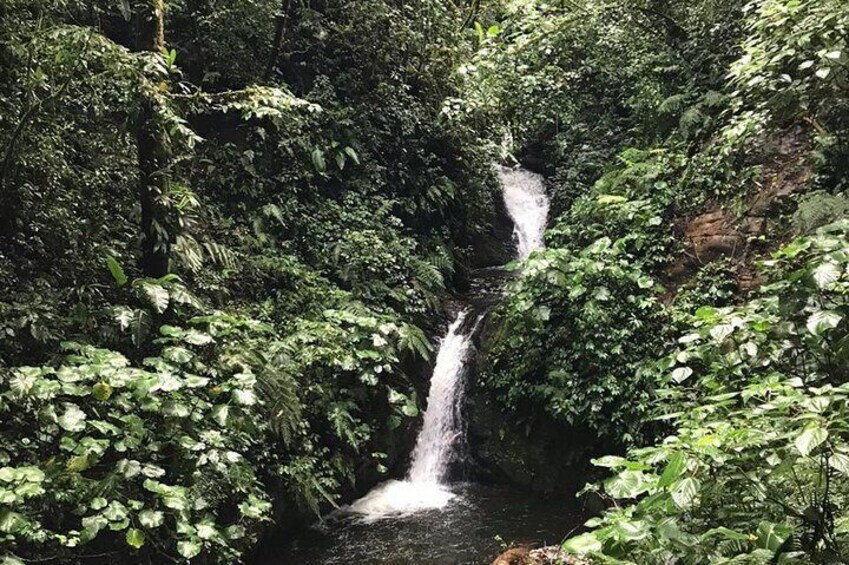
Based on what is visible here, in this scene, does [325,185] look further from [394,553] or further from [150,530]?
[150,530]

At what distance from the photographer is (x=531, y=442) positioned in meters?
8.70

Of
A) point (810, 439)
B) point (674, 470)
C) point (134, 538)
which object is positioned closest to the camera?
A: point (810, 439)

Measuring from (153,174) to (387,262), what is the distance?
4.52 m

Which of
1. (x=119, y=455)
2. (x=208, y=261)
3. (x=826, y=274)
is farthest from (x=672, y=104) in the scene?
(x=119, y=455)

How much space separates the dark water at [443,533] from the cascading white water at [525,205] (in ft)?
25.6

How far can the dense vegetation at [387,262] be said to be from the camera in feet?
11.5

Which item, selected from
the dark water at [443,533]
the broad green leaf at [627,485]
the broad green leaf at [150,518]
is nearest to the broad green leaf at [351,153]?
the dark water at [443,533]

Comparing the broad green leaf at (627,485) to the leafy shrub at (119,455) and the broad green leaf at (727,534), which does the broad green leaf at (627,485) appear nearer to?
the broad green leaf at (727,534)

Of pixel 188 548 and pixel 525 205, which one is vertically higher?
pixel 525 205

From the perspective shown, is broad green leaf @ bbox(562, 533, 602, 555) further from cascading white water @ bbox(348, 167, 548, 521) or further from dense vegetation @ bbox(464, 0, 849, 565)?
cascading white water @ bbox(348, 167, 548, 521)

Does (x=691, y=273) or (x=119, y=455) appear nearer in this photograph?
(x=119, y=455)

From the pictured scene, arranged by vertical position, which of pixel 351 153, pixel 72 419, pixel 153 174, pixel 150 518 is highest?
pixel 351 153

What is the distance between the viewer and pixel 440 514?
25.5 feet

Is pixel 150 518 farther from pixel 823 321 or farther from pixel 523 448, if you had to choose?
pixel 523 448
